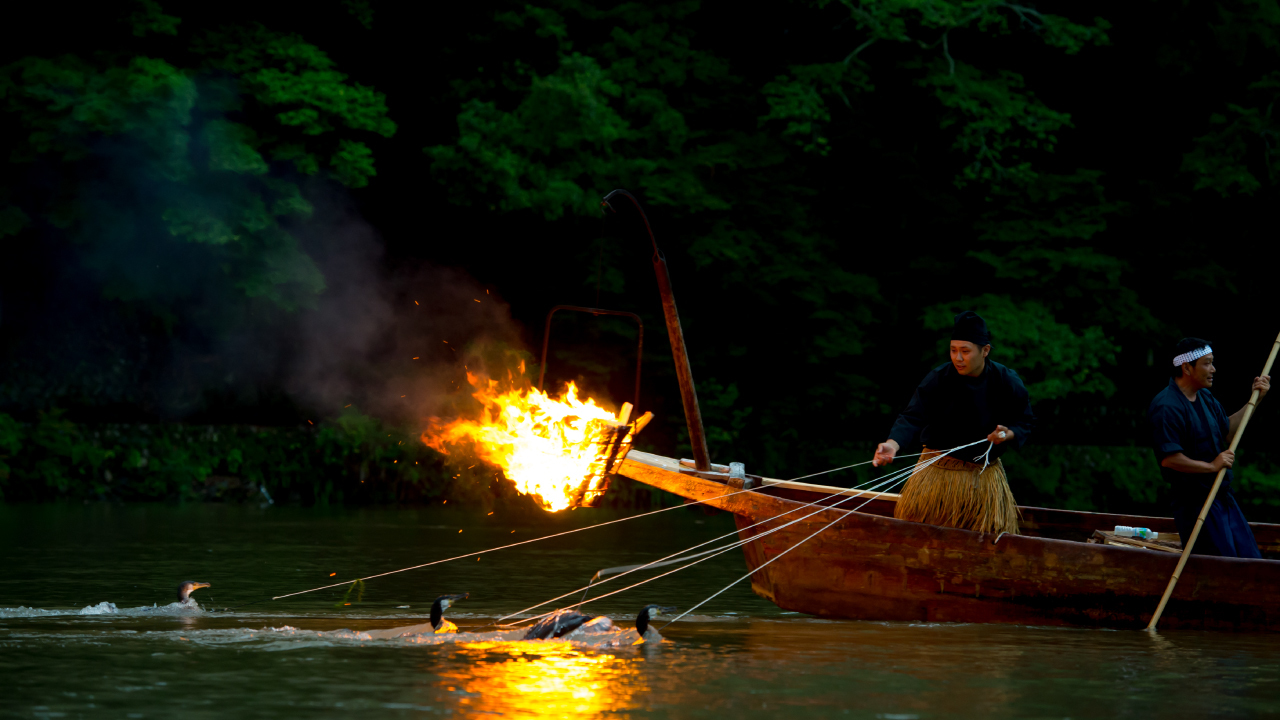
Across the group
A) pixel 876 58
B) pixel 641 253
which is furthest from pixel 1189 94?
pixel 641 253

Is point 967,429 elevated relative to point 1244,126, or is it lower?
lower

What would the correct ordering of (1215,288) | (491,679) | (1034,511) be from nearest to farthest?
1. (491,679)
2. (1034,511)
3. (1215,288)

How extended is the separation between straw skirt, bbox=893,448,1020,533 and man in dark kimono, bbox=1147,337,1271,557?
1.07 m

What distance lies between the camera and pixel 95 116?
842 inches

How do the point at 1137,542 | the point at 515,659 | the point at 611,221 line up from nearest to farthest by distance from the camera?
the point at 515,659
the point at 1137,542
the point at 611,221

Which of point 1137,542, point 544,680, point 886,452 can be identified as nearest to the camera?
point 544,680

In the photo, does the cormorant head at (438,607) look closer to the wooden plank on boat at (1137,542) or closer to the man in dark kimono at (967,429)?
the man in dark kimono at (967,429)

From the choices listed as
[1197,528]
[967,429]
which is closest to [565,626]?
[967,429]

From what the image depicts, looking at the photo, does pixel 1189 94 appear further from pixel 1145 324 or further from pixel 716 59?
pixel 716 59

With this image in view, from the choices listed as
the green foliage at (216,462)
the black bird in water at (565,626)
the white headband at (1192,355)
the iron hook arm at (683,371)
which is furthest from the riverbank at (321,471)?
the white headband at (1192,355)

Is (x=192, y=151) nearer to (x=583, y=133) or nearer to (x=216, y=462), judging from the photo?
(x=216, y=462)

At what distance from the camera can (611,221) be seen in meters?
24.9

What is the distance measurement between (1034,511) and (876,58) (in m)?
17.7

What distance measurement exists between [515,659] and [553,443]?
5.45 feet
